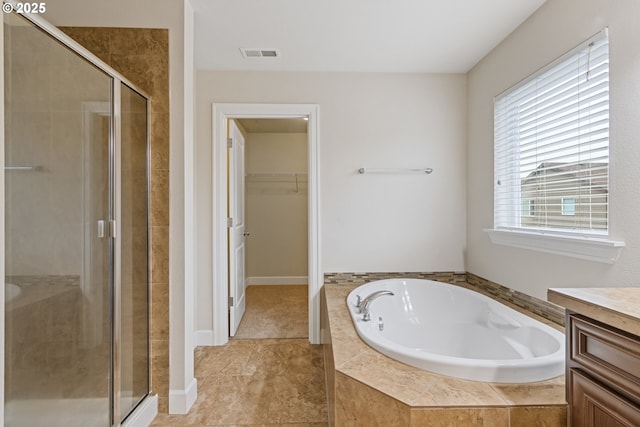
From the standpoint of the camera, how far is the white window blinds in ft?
4.91

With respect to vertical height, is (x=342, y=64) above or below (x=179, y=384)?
above

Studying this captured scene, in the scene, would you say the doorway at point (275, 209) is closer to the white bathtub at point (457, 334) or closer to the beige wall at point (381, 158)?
the beige wall at point (381, 158)

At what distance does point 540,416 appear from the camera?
1091 millimetres

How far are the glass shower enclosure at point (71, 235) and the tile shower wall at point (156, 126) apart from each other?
0.05m

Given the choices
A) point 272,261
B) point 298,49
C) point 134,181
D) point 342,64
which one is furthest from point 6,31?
point 272,261

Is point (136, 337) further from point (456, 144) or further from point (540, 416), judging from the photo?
point (456, 144)

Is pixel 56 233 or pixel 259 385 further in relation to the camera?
pixel 259 385

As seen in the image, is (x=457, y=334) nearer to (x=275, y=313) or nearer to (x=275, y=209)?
(x=275, y=313)

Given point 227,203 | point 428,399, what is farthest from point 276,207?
point 428,399

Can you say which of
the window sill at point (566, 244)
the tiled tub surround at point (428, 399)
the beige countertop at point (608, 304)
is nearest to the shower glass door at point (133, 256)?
the tiled tub surround at point (428, 399)

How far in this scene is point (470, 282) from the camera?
275 centimetres

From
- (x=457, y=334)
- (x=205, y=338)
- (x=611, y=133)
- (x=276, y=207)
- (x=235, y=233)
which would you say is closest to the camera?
(x=611, y=133)

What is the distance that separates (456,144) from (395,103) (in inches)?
25.5

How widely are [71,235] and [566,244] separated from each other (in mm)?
2334
